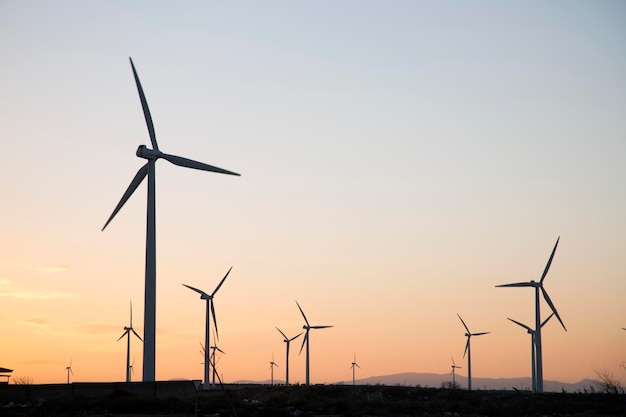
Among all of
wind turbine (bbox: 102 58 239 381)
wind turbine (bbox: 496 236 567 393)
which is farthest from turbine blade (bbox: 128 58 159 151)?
wind turbine (bbox: 496 236 567 393)

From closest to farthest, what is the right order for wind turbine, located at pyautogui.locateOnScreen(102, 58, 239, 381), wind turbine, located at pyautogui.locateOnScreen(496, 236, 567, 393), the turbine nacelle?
wind turbine, located at pyautogui.locateOnScreen(102, 58, 239, 381) → the turbine nacelle → wind turbine, located at pyautogui.locateOnScreen(496, 236, 567, 393)

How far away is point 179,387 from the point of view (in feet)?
255

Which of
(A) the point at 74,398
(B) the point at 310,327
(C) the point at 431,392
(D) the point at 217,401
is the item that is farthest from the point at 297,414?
(B) the point at 310,327

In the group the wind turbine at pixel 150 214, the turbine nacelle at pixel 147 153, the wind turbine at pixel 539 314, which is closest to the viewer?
the wind turbine at pixel 150 214

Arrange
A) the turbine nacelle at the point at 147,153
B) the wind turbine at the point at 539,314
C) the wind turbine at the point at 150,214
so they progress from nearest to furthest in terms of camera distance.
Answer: the wind turbine at the point at 150,214, the turbine nacelle at the point at 147,153, the wind turbine at the point at 539,314

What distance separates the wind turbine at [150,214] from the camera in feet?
256

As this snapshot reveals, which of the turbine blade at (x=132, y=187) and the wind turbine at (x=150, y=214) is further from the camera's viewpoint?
the turbine blade at (x=132, y=187)

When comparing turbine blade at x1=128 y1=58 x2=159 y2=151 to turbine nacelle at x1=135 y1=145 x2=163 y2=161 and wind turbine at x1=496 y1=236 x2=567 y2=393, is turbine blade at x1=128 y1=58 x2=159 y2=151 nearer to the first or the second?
turbine nacelle at x1=135 y1=145 x2=163 y2=161

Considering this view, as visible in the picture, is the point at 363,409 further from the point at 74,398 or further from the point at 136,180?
the point at 136,180

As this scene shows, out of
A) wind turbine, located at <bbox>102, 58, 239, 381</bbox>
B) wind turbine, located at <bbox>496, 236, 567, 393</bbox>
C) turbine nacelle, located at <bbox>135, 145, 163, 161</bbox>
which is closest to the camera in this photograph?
wind turbine, located at <bbox>102, 58, 239, 381</bbox>

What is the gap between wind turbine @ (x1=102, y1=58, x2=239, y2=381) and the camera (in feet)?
256

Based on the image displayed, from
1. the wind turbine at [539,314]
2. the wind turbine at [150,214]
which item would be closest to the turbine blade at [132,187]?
the wind turbine at [150,214]

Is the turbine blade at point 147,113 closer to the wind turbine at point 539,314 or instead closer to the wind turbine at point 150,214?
the wind turbine at point 150,214

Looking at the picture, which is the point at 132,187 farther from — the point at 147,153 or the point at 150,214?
the point at 150,214
